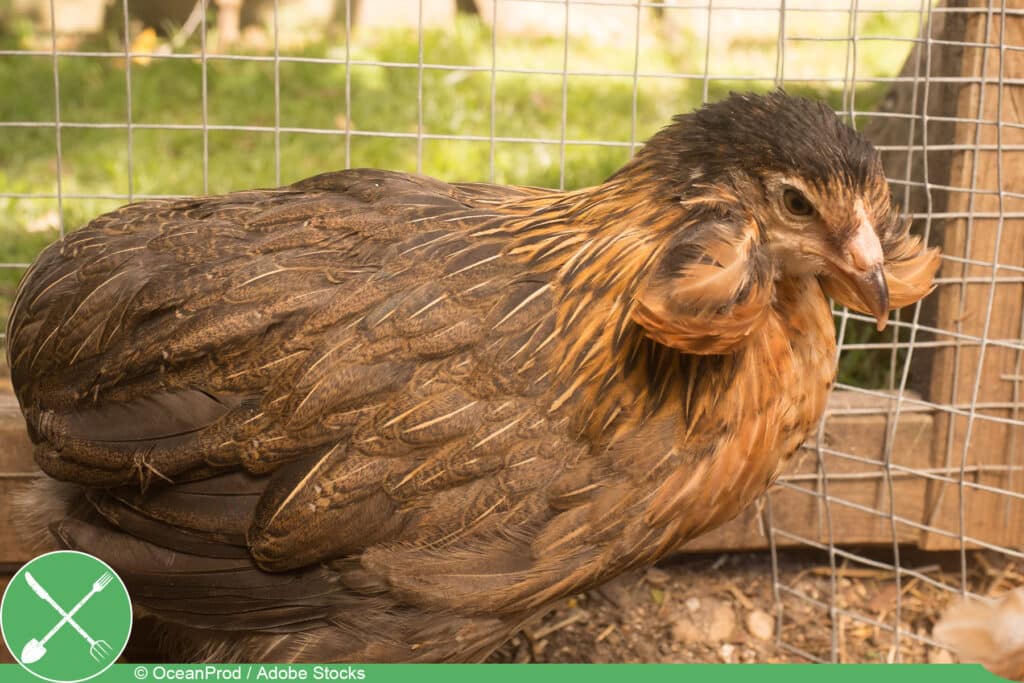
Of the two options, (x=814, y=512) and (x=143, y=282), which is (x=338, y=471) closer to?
(x=143, y=282)

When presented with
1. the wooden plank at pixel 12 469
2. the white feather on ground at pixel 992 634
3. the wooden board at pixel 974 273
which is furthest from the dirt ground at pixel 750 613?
the wooden plank at pixel 12 469

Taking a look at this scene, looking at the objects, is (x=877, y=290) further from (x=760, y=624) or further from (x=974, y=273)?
(x=760, y=624)

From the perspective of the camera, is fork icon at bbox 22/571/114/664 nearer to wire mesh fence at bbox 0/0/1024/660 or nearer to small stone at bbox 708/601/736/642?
wire mesh fence at bbox 0/0/1024/660

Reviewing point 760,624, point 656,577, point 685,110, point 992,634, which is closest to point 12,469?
point 656,577

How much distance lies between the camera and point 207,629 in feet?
7.19

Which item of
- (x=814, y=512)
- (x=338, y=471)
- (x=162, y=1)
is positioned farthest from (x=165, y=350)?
(x=162, y=1)

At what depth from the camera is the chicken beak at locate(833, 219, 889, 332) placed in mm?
1928

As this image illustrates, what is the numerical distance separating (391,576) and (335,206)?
31.9 inches

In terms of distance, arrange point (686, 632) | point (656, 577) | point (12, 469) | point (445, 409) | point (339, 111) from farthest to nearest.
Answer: point (339, 111) → point (656, 577) → point (686, 632) → point (12, 469) → point (445, 409)

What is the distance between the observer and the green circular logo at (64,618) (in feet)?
6.16

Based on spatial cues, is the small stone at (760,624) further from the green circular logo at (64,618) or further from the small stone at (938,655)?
the green circular logo at (64,618)

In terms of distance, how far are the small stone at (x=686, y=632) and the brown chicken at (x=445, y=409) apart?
43.9 inches

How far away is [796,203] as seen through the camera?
1972 millimetres

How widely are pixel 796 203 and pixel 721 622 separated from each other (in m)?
1.70
